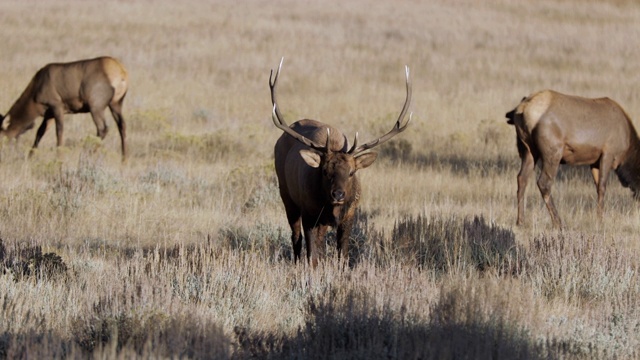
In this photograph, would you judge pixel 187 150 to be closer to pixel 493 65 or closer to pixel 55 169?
pixel 55 169

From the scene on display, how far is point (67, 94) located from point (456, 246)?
9.90 metres

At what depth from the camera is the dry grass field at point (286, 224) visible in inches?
235

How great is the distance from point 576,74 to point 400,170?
15017mm

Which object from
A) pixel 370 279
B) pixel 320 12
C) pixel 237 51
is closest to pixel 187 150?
pixel 370 279

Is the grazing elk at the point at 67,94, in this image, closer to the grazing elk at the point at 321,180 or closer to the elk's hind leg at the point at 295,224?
the elk's hind leg at the point at 295,224

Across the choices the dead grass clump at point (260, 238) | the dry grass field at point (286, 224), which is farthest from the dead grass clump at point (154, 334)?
the dead grass clump at point (260, 238)

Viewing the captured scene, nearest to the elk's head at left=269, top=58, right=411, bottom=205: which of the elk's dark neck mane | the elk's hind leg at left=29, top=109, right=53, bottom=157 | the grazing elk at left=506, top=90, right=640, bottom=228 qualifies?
the grazing elk at left=506, top=90, right=640, bottom=228

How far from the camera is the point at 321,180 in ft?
27.4

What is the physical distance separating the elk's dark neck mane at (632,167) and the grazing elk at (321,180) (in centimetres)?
501

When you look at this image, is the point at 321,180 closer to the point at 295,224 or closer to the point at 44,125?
the point at 295,224

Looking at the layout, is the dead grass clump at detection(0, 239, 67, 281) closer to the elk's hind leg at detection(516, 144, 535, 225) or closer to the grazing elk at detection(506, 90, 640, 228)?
the grazing elk at detection(506, 90, 640, 228)

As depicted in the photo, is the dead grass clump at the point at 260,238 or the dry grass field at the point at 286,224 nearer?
the dry grass field at the point at 286,224

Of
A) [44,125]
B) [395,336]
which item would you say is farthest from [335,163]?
[44,125]

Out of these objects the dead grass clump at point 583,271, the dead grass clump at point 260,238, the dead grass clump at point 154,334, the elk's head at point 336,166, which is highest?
the elk's head at point 336,166
